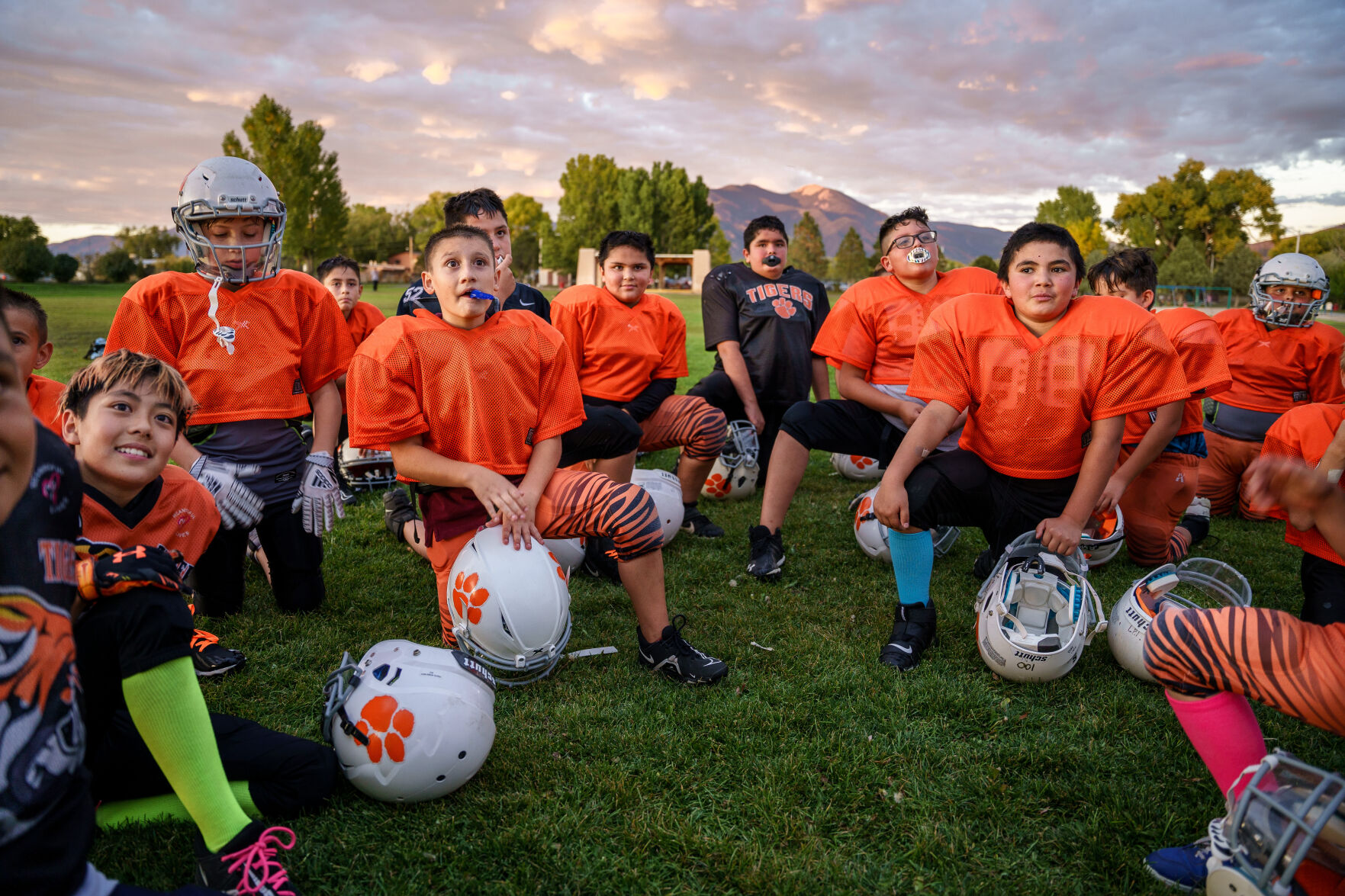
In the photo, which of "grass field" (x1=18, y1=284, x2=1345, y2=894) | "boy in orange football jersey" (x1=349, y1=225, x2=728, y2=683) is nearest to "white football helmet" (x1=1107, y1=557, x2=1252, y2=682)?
"grass field" (x1=18, y1=284, x2=1345, y2=894)

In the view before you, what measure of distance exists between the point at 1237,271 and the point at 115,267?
7039 cm

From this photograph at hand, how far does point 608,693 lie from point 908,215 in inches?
162

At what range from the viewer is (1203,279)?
49500 mm

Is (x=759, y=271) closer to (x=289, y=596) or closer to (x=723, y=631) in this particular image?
(x=723, y=631)

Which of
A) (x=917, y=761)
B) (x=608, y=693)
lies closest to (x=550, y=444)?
(x=608, y=693)

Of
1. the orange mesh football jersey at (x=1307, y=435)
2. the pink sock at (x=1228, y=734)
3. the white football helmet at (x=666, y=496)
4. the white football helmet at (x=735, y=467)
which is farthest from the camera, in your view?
the white football helmet at (x=735, y=467)

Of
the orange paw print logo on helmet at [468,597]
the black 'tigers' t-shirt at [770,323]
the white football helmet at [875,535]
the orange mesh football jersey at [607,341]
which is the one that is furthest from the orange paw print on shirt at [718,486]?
the orange paw print logo on helmet at [468,597]

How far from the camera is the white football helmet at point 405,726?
278 centimetres

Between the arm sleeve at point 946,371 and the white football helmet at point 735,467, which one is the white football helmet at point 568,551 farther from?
the arm sleeve at point 946,371

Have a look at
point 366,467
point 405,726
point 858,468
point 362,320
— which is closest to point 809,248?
point 858,468

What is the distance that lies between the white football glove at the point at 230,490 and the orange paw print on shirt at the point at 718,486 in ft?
11.7

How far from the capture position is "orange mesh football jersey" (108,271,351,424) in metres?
4.30

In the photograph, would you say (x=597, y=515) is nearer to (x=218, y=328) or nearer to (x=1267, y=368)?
(x=218, y=328)

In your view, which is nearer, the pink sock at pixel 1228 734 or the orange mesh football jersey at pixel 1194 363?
the pink sock at pixel 1228 734
